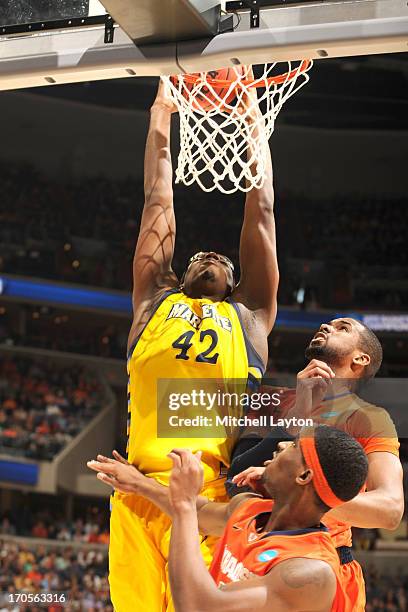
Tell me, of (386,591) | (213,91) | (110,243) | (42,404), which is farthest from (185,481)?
(110,243)

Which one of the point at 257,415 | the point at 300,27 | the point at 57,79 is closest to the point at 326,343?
the point at 257,415

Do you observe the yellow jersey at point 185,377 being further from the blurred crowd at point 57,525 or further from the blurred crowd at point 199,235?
the blurred crowd at point 199,235

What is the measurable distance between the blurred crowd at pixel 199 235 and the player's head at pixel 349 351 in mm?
11053

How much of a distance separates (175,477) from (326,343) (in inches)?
51.0

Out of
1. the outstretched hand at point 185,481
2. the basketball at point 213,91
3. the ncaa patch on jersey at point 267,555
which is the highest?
the basketball at point 213,91

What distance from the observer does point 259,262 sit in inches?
155

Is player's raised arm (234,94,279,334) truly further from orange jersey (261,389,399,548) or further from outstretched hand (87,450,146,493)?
outstretched hand (87,450,146,493)

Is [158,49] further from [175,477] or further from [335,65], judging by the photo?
[335,65]

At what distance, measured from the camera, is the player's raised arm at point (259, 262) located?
3936mm

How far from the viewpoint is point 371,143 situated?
52.4ft

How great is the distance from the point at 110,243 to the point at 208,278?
12.0m

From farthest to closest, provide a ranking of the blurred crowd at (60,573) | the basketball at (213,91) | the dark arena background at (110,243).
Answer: the dark arena background at (110,243) < the blurred crowd at (60,573) < the basketball at (213,91)

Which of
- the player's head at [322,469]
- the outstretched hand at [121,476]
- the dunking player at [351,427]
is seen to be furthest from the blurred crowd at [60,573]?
the player's head at [322,469]

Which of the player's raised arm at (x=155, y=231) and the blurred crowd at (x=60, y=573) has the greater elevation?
the player's raised arm at (x=155, y=231)
